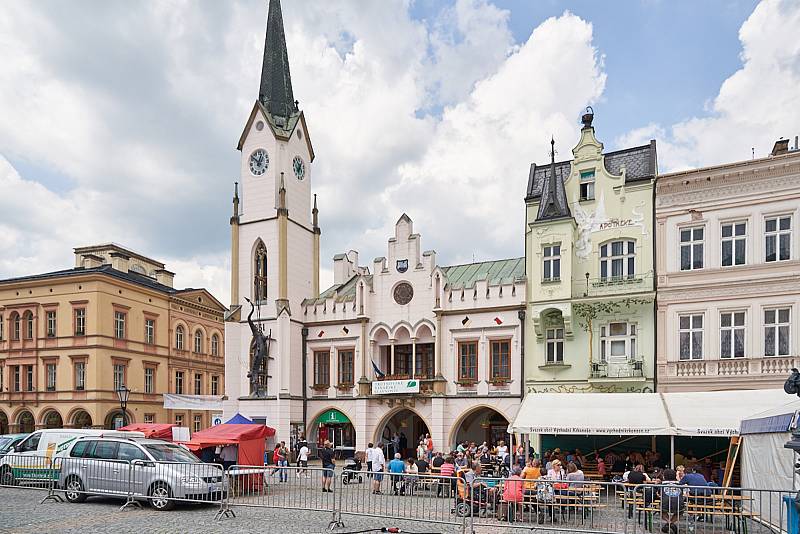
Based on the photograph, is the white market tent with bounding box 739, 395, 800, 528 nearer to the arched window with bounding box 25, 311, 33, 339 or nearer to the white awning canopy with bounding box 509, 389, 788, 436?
the white awning canopy with bounding box 509, 389, 788, 436

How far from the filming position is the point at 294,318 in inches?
1403

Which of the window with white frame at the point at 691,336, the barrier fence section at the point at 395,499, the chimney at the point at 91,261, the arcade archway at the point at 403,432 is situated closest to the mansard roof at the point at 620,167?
the window with white frame at the point at 691,336

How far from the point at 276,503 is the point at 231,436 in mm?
5983

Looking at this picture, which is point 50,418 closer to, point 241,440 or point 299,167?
point 299,167

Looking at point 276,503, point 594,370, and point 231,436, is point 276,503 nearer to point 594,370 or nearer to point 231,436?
point 231,436

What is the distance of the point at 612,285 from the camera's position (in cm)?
2822

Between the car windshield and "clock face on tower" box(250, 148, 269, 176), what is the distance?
2003 cm

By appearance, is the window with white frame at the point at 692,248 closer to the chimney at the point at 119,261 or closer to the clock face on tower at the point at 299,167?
the clock face on tower at the point at 299,167

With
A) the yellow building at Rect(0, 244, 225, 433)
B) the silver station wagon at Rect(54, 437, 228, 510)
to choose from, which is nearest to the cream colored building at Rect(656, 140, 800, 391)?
the silver station wagon at Rect(54, 437, 228, 510)

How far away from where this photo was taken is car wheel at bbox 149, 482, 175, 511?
1738 cm

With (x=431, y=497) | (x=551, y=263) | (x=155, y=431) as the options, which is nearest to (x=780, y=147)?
(x=551, y=263)

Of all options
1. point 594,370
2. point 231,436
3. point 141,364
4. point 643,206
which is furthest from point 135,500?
point 141,364

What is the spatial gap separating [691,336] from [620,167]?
6973 mm

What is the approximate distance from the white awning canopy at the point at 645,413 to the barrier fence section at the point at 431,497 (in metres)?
4.43
